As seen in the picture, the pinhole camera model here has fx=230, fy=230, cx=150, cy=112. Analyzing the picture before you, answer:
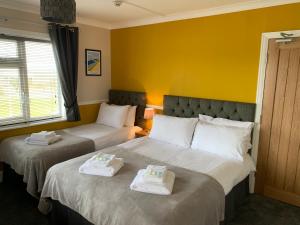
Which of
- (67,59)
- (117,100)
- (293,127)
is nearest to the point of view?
(293,127)

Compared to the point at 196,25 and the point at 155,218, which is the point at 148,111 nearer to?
the point at 196,25

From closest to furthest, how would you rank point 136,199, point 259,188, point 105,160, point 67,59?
1. point 136,199
2. point 105,160
3. point 259,188
4. point 67,59

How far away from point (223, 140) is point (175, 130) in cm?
66

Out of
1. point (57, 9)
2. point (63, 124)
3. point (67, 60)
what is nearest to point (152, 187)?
point (57, 9)

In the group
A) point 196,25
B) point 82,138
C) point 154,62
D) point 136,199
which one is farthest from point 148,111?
point 136,199

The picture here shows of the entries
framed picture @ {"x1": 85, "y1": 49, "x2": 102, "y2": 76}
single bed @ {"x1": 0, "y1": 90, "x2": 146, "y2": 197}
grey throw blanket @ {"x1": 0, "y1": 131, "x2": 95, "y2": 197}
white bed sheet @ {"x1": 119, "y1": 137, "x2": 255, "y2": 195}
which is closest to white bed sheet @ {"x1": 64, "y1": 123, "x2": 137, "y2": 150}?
single bed @ {"x1": 0, "y1": 90, "x2": 146, "y2": 197}

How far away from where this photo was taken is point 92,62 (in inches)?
164

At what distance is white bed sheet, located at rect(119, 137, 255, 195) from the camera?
2258 mm

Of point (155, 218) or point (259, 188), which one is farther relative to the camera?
point (259, 188)

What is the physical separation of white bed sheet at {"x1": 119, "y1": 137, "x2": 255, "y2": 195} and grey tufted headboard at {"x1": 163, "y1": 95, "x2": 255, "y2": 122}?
1.93ft

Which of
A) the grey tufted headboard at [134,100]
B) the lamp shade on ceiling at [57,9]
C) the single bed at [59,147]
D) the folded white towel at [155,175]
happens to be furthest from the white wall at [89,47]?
the folded white towel at [155,175]

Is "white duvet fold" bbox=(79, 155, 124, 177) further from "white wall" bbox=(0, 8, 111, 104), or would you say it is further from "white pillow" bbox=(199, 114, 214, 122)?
"white wall" bbox=(0, 8, 111, 104)

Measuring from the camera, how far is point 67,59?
365 cm

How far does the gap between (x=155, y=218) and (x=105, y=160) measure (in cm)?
85
